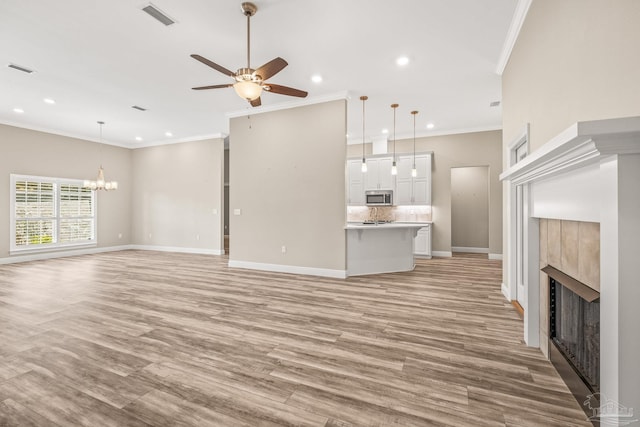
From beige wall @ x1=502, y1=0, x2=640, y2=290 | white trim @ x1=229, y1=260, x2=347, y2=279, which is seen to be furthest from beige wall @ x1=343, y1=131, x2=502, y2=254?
beige wall @ x1=502, y1=0, x2=640, y2=290

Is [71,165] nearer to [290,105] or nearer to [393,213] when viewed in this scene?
[290,105]

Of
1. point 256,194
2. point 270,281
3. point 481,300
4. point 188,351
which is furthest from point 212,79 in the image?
point 481,300

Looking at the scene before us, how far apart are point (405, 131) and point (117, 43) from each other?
6337 mm

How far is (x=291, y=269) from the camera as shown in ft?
18.4

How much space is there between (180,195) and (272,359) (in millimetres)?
7607

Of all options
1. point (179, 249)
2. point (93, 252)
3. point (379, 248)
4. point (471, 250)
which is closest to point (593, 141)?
point (379, 248)

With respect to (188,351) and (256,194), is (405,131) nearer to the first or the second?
(256,194)

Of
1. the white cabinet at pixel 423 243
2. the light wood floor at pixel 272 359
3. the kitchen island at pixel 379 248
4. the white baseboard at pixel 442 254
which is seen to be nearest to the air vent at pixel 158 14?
the light wood floor at pixel 272 359

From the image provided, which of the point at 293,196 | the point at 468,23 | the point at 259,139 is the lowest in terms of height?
the point at 293,196

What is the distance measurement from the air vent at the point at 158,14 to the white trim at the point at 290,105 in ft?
8.40

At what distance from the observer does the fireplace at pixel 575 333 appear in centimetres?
159

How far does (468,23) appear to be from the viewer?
3189mm

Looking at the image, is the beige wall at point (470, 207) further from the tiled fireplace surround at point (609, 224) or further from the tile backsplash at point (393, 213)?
the tiled fireplace surround at point (609, 224)

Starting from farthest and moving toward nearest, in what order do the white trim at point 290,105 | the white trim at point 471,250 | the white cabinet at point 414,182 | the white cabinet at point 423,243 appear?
1. the white trim at point 471,250
2. the white cabinet at point 414,182
3. the white cabinet at point 423,243
4. the white trim at point 290,105
